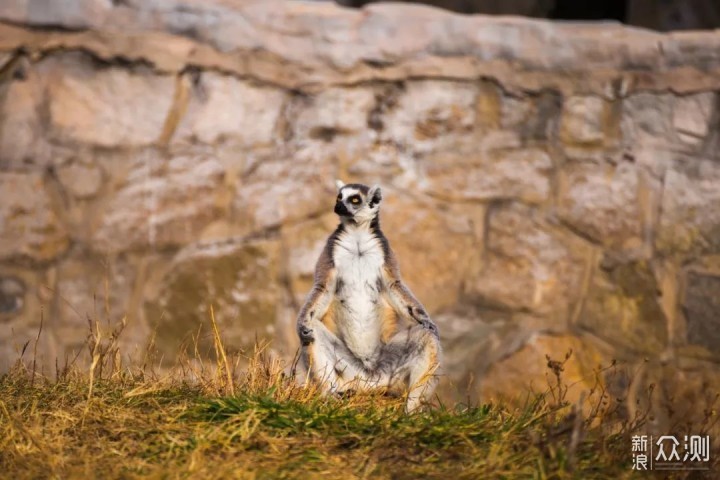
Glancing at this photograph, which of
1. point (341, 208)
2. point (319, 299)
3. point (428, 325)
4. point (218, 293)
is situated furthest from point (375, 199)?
point (218, 293)

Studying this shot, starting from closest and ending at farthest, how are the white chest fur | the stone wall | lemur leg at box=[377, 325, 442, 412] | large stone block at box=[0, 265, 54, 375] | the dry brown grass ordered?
the dry brown grass
lemur leg at box=[377, 325, 442, 412]
the white chest fur
large stone block at box=[0, 265, 54, 375]
the stone wall

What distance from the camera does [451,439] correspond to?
3900 mm

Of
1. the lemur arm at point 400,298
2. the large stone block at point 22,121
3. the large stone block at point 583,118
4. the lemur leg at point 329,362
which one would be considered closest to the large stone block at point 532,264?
the large stone block at point 583,118

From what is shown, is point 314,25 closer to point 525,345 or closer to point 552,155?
point 552,155

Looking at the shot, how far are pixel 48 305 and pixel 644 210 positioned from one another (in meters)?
4.07

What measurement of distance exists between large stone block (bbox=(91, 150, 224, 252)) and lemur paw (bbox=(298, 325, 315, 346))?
2.51m

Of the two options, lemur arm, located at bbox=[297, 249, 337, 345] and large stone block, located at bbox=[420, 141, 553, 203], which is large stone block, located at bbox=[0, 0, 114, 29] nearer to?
large stone block, located at bbox=[420, 141, 553, 203]

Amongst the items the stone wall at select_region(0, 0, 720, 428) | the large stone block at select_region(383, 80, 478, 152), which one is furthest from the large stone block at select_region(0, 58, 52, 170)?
the large stone block at select_region(383, 80, 478, 152)

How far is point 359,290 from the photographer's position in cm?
466

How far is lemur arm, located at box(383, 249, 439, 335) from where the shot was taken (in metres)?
4.63

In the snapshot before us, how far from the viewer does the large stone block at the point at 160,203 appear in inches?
266

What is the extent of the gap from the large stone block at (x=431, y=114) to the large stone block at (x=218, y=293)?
45.6 inches

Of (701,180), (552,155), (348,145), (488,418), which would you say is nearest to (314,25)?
(348,145)

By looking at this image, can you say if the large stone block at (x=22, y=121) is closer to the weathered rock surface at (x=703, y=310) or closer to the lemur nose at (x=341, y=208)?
the lemur nose at (x=341, y=208)
